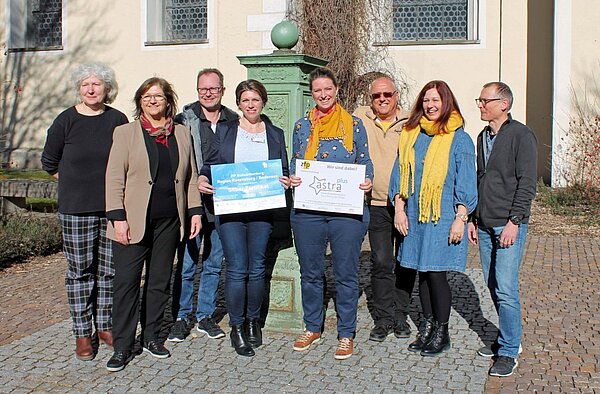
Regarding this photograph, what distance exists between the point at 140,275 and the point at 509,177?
101 inches

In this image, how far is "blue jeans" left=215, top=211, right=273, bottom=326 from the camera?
215 inches

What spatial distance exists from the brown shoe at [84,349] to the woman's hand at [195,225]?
1045mm

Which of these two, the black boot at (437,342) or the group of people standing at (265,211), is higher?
the group of people standing at (265,211)

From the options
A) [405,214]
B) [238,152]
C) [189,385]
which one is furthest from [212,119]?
[189,385]

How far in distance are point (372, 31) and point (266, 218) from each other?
11691 mm

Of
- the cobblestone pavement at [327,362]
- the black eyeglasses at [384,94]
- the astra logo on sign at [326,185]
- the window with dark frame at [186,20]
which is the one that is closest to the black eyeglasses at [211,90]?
the astra logo on sign at [326,185]

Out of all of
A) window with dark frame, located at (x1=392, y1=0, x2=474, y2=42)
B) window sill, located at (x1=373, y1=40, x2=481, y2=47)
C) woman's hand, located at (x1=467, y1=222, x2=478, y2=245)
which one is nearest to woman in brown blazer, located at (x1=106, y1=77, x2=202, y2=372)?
woman's hand, located at (x1=467, y1=222, x2=478, y2=245)

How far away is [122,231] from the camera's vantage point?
5.07 m

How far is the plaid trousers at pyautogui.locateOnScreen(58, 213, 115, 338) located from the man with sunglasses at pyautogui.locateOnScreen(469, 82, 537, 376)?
259cm

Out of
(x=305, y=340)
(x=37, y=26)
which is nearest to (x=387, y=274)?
(x=305, y=340)

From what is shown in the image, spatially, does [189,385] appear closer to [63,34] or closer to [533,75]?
[533,75]

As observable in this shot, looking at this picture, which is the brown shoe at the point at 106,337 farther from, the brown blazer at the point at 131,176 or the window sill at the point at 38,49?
the window sill at the point at 38,49

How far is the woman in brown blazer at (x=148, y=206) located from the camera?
16.7 feet

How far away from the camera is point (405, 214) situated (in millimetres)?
5375
